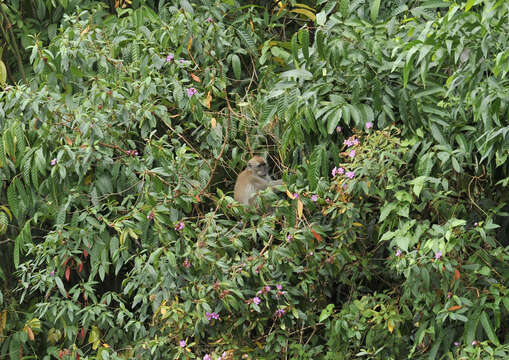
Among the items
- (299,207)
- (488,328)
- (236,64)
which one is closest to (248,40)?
(236,64)

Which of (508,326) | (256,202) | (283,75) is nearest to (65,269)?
(256,202)

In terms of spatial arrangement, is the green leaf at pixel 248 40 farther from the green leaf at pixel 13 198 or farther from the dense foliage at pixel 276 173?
the green leaf at pixel 13 198

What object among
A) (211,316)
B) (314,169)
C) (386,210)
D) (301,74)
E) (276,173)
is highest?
(301,74)

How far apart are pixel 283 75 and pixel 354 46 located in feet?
1.35

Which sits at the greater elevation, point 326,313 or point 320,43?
point 320,43

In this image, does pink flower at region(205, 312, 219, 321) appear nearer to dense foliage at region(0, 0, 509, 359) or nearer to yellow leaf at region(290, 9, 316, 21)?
dense foliage at region(0, 0, 509, 359)

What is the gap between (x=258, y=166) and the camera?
551 cm

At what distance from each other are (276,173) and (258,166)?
0.47m

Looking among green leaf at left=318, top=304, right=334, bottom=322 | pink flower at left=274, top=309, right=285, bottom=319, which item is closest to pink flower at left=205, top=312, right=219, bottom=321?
pink flower at left=274, top=309, right=285, bottom=319

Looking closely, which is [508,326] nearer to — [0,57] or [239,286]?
[239,286]

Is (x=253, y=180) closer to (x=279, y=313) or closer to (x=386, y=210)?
(x=279, y=313)

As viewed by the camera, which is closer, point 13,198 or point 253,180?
point 253,180

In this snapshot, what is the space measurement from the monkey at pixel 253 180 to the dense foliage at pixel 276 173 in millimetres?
116

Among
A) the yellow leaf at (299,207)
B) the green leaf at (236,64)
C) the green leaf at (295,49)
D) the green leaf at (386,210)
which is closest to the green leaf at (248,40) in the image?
the green leaf at (236,64)
